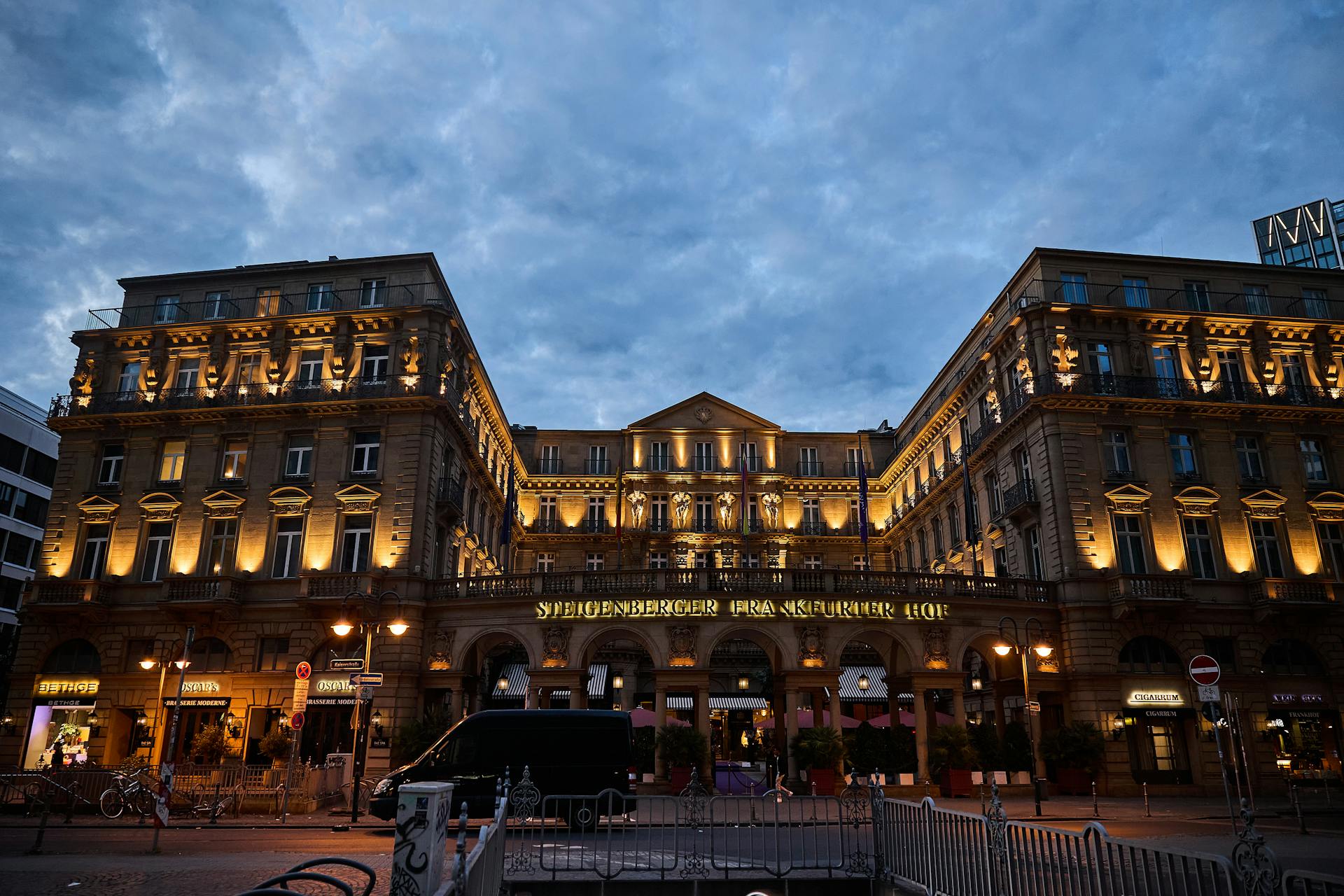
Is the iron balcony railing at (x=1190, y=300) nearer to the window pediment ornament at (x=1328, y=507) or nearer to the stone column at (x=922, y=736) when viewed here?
the window pediment ornament at (x=1328, y=507)

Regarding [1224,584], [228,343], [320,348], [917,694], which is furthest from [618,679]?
[1224,584]

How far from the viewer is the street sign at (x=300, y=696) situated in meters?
31.5

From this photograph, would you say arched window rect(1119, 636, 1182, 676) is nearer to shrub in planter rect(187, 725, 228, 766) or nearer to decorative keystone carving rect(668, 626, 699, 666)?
decorative keystone carving rect(668, 626, 699, 666)

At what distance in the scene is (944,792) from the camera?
28203mm

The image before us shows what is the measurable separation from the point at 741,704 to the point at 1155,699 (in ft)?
64.9

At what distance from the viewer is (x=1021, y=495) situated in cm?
3628

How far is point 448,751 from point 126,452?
25006 millimetres

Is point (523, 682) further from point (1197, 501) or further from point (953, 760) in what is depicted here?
point (1197, 501)

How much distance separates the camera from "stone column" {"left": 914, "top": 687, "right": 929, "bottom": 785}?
97.2 feet

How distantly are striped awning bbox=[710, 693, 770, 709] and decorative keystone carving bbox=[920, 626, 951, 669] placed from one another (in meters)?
15.0

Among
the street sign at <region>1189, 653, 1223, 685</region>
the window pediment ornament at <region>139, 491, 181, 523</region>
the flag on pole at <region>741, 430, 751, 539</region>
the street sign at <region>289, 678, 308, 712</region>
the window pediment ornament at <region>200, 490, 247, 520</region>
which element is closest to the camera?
the street sign at <region>1189, 653, 1223, 685</region>

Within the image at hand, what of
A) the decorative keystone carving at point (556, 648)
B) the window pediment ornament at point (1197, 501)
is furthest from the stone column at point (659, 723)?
the window pediment ornament at point (1197, 501)

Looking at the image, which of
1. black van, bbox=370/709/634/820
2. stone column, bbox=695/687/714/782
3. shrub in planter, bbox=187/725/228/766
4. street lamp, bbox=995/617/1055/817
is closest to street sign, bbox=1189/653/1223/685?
street lamp, bbox=995/617/1055/817

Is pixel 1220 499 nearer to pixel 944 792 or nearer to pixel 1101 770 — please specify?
pixel 1101 770
